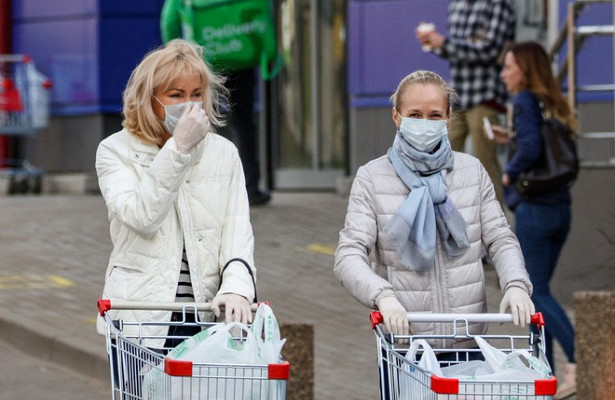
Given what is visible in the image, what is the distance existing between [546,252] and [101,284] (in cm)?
383

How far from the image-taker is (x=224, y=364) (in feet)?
12.8

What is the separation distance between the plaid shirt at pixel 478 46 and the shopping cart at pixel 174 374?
20.7 ft

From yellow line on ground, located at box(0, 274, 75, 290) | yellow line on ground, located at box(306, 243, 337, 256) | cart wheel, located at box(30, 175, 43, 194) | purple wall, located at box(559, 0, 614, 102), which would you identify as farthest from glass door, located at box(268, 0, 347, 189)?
yellow line on ground, located at box(0, 274, 75, 290)

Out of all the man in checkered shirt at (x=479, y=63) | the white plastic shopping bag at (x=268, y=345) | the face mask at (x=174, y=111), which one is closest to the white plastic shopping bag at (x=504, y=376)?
the white plastic shopping bag at (x=268, y=345)

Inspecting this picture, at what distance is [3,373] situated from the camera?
851cm

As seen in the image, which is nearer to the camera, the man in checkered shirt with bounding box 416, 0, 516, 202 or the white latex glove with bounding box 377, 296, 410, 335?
the white latex glove with bounding box 377, 296, 410, 335

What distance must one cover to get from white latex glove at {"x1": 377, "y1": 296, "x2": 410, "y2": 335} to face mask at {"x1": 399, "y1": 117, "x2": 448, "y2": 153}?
1.89ft

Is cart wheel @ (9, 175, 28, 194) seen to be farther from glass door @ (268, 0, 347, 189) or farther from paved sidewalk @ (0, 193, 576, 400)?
glass door @ (268, 0, 347, 189)

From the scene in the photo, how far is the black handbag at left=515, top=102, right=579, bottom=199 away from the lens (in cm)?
791

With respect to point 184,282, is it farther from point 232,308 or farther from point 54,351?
point 54,351

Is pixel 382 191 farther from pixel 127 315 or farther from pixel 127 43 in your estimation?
pixel 127 43

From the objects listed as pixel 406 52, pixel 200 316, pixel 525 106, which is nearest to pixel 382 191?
pixel 200 316

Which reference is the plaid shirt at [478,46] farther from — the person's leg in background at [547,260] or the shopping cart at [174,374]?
the shopping cart at [174,374]

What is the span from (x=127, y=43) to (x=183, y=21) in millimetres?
4937
